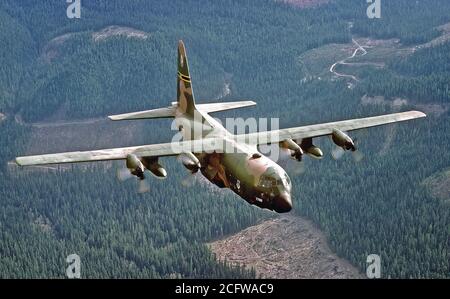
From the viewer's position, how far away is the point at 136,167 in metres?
112

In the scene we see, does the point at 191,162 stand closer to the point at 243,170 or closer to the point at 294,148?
the point at 243,170

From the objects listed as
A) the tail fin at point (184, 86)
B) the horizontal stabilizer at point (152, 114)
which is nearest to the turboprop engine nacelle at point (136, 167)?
the horizontal stabilizer at point (152, 114)

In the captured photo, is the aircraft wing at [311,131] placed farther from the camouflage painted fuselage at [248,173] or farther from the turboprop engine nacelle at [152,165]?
the turboprop engine nacelle at [152,165]

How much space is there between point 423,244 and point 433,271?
21.8ft

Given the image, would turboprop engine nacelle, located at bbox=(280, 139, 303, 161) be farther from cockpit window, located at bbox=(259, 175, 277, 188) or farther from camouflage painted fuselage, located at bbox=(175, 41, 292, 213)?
cockpit window, located at bbox=(259, 175, 277, 188)

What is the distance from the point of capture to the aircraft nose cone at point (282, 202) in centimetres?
10644

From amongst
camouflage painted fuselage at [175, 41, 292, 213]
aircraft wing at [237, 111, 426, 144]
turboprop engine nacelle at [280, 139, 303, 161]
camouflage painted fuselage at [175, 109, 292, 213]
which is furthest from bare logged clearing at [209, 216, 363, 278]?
camouflage painted fuselage at [175, 109, 292, 213]

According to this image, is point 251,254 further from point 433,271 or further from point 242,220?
point 433,271

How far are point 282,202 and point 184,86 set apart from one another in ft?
115

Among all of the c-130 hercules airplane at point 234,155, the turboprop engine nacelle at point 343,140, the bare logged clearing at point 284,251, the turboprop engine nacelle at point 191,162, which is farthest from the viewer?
the bare logged clearing at point 284,251

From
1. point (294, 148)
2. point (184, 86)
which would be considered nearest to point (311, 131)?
point (294, 148)

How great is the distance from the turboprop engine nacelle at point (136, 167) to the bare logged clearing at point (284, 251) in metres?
64.5

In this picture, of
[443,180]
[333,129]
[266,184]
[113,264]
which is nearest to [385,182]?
[443,180]

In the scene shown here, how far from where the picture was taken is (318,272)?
584 ft
